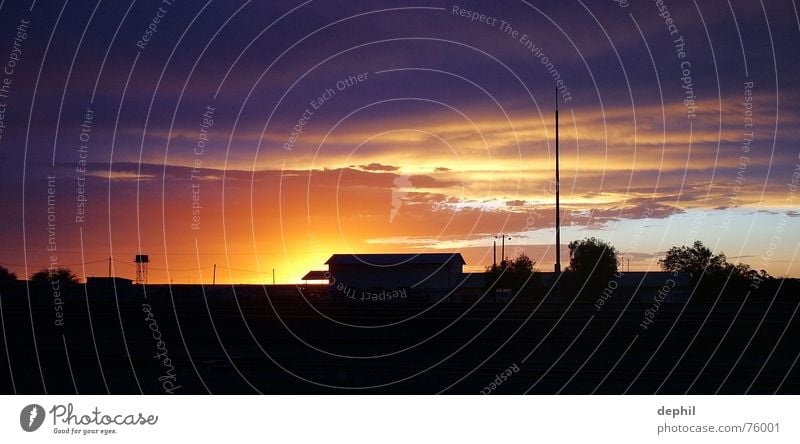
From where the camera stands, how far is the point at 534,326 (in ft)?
109

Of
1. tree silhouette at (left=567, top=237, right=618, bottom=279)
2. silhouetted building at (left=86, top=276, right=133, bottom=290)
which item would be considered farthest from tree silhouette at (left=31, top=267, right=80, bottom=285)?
tree silhouette at (left=567, top=237, right=618, bottom=279)

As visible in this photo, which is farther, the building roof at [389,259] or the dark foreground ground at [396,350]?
the building roof at [389,259]

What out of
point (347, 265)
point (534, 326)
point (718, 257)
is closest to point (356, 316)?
point (534, 326)

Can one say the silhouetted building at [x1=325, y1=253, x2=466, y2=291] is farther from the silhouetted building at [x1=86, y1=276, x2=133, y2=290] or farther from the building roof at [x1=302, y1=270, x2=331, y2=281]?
the silhouetted building at [x1=86, y1=276, x2=133, y2=290]

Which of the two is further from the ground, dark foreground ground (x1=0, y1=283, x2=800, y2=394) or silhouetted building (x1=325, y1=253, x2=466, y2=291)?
silhouetted building (x1=325, y1=253, x2=466, y2=291)

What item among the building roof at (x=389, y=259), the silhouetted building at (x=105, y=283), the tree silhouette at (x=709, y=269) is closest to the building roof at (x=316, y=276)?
the building roof at (x=389, y=259)

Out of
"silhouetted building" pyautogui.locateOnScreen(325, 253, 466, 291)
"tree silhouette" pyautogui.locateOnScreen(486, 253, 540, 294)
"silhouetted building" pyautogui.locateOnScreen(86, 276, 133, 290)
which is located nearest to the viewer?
"silhouetted building" pyautogui.locateOnScreen(86, 276, 133, 290)

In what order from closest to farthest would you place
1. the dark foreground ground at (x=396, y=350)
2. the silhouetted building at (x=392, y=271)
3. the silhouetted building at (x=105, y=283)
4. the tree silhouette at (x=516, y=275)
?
the dark foreground ground at (x=396, y=350) → the silhouetted building at (x=105, y=283) → the silhouetted building at (x=392, y=271) → the tree silhouette at (x=516, y=275)

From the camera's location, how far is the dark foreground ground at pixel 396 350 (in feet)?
73.0

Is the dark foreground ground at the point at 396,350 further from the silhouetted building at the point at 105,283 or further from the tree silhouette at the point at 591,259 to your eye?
the tree silhouette at the point at 591,259

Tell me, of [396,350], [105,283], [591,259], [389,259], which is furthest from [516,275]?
[396,350]

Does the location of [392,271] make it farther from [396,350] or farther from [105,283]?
[396,350]

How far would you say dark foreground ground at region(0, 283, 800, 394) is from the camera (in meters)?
22.2

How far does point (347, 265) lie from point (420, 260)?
6125mm
